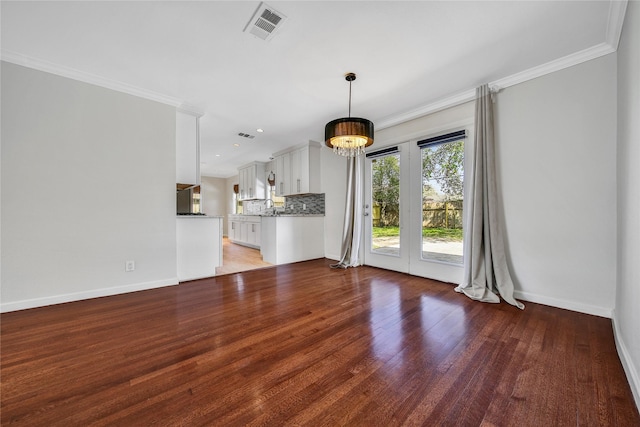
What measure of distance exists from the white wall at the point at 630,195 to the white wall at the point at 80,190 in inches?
166

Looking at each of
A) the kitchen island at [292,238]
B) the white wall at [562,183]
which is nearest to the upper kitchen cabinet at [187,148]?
the kitchen island at [292,238]

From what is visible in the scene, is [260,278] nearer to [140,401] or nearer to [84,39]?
[140,401]

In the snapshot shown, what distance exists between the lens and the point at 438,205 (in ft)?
11.2

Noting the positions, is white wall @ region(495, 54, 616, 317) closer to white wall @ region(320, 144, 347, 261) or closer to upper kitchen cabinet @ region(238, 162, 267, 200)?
white wall @ region(320, 144, 347, 261)

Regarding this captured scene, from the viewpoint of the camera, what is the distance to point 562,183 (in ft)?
7.89

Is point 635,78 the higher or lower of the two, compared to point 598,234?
higher

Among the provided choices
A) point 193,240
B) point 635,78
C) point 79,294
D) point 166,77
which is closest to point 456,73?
point 635,78

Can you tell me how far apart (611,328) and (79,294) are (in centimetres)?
507

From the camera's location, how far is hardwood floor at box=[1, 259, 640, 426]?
46.0 inches

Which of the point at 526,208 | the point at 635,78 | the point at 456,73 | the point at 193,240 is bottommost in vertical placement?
the point at 193,240

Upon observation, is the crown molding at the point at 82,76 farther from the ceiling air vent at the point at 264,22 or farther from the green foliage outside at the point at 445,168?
the green foliage outside at the point at 445,168

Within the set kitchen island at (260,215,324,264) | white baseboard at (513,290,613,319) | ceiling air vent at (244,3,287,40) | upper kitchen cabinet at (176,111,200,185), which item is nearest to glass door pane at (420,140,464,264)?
white baseboard at (513,290,613,319)

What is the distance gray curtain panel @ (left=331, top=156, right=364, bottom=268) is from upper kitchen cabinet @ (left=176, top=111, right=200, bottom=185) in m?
2.51

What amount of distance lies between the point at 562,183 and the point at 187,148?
4.55 m
